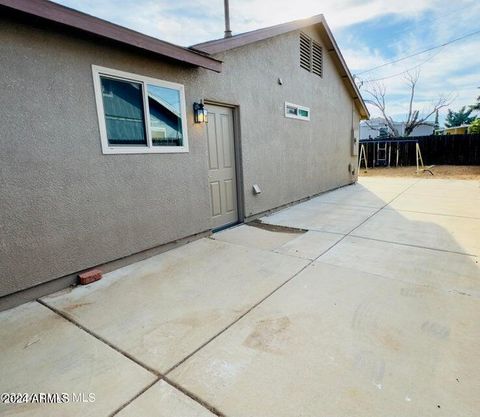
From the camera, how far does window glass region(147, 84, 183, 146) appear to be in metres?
3.77

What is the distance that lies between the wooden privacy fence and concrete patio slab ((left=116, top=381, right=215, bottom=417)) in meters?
18.3

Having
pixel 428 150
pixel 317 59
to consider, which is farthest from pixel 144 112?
pixel 428 150

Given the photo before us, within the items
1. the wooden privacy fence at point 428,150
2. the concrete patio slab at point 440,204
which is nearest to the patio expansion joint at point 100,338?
the concrete patio slab at point 440,204

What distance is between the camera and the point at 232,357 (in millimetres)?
1935

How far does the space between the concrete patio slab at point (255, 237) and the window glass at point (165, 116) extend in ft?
5.74

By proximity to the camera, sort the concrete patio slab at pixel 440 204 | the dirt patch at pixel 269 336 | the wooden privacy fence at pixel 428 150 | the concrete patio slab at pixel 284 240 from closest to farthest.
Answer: the dirt patch at pixel 269 336 → the concrete patio slab at pixel 284 240 → the concrete patio slab at pixel 440 204 → the wooden privacy fence at pixel 428 150

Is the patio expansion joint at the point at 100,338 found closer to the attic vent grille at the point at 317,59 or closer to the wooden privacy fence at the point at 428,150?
the attic vent grille at the point at 317,59

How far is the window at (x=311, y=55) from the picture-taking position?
23.3 ft

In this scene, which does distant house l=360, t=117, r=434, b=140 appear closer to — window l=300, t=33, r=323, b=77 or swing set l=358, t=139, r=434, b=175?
swing set l=358, t=139, r=434, b=175

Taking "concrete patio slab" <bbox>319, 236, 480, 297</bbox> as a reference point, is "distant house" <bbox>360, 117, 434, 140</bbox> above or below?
above

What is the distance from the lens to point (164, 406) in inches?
61.6

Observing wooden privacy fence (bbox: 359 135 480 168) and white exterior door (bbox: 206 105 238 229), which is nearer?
white exterior door (bbox: 206 105 238 229)

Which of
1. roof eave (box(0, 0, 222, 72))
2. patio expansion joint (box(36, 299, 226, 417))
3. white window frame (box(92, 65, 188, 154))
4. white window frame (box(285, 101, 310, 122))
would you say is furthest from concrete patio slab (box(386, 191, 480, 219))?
patio expansion joint (box(36, 299, 226, 417))

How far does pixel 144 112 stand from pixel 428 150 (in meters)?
17.6
